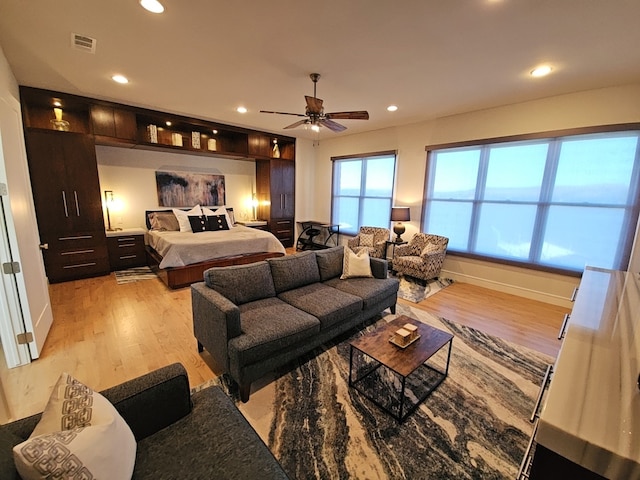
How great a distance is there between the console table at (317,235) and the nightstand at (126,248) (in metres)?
3.38

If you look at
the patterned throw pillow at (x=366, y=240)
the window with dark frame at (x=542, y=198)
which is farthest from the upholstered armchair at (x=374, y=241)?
the window with dark frame at (x=542, y=198)

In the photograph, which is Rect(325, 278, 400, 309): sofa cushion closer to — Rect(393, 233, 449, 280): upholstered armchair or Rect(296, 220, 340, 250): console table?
Rect(393, 233, 449, 280): upholstered armchair

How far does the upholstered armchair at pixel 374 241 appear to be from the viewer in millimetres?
5223

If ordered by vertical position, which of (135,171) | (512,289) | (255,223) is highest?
(135,171)

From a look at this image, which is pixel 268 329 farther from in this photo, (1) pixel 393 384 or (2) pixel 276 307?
(1) pixel 393 384

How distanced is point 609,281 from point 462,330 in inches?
51.9

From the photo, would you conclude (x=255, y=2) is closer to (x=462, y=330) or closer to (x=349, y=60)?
(x=349, y=60)

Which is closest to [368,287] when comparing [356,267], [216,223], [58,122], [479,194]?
[356,267]

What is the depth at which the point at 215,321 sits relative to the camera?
2.04 meters

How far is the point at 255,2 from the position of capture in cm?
195

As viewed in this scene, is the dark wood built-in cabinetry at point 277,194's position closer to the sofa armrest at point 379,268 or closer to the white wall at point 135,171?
the white wall at point 135,171

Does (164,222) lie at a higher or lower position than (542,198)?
lower

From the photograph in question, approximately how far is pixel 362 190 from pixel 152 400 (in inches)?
218

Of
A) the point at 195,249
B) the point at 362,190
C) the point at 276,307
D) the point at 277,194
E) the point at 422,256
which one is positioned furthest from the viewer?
the point at 277,194
